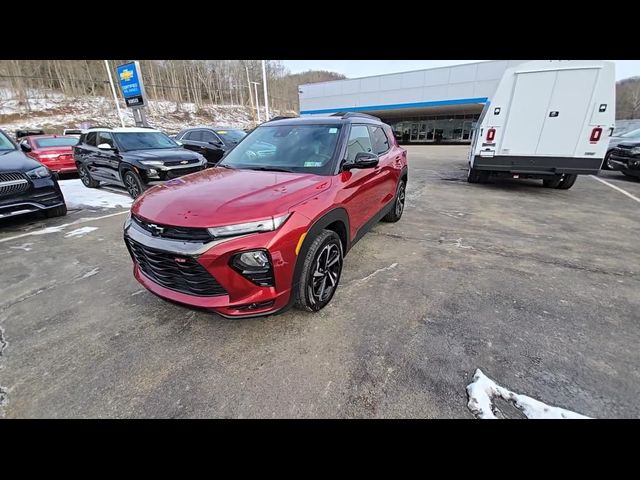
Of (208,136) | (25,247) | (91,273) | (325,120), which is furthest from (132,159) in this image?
(325,120)

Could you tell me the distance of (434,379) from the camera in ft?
6.31

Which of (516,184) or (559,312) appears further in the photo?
(516,184)

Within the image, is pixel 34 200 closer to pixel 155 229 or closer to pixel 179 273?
pixel 155 229

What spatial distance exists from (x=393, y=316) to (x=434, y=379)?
71 cm

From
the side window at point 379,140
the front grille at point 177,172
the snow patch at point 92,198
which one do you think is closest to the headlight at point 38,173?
the snow patch at point 92,198

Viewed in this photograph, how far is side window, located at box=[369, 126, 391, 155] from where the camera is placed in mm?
3923

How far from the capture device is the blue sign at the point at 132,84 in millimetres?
13766

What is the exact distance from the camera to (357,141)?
3.36m

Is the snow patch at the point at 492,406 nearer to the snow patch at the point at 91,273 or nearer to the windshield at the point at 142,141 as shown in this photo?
the snow patch at the point at 91,273

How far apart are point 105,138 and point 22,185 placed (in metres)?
3.07
